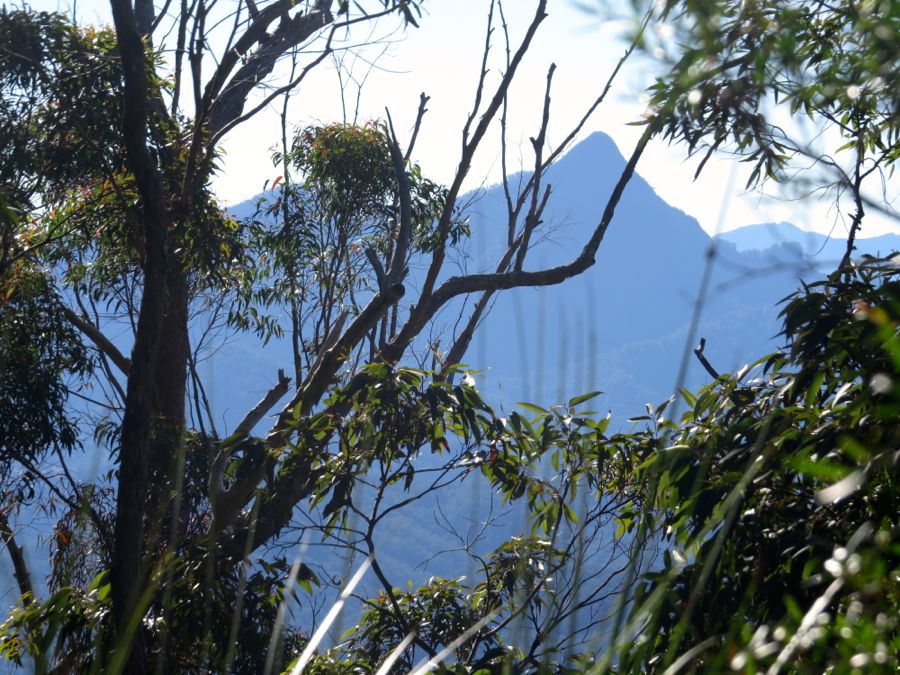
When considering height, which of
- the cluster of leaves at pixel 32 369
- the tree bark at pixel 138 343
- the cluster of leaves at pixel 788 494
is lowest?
the cluster of leaves at pixel 788 494

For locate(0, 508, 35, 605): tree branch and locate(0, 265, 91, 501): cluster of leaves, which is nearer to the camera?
locate(0, 508, 35, 605): tree branch

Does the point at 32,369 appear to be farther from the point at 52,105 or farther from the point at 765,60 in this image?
the point at 765,60

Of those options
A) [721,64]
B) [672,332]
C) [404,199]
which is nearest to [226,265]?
[404,199]

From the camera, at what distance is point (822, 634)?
28.6 inches

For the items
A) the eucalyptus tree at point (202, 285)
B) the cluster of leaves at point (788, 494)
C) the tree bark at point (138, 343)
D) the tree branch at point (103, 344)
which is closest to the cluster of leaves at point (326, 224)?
the eucalyptus tree at point (202, 285)

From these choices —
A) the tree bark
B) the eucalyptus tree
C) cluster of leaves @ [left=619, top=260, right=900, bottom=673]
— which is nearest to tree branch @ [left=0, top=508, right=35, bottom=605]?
the eucalyptus tree

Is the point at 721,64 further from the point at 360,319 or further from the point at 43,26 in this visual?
the point at 43,26

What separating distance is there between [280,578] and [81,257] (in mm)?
2255

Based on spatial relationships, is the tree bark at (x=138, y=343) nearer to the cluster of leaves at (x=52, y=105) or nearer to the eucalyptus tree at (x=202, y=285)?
the eucalyptus tree at (x=202, y=285)

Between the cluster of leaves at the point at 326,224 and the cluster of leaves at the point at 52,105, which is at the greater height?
the cluster of leaves at the point at 326,224

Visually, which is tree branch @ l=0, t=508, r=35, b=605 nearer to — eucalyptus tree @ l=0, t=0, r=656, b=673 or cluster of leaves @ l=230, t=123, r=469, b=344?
eucalyptus tree @ l=0, t=0, r=656, b=673

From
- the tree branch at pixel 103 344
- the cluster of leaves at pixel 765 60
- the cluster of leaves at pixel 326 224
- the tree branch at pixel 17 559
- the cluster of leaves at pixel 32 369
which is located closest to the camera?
the cluster of leaves at pixel 765 60

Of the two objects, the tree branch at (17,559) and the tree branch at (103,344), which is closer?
the tree branch at (17,559)

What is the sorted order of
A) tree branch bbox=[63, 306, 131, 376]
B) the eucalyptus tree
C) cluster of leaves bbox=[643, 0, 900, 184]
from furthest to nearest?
tree branch bbox=[63, 306, 131, 376]
the eucalyptus tree
cluster of leaves bbox=[643, 0, 900, 184]
